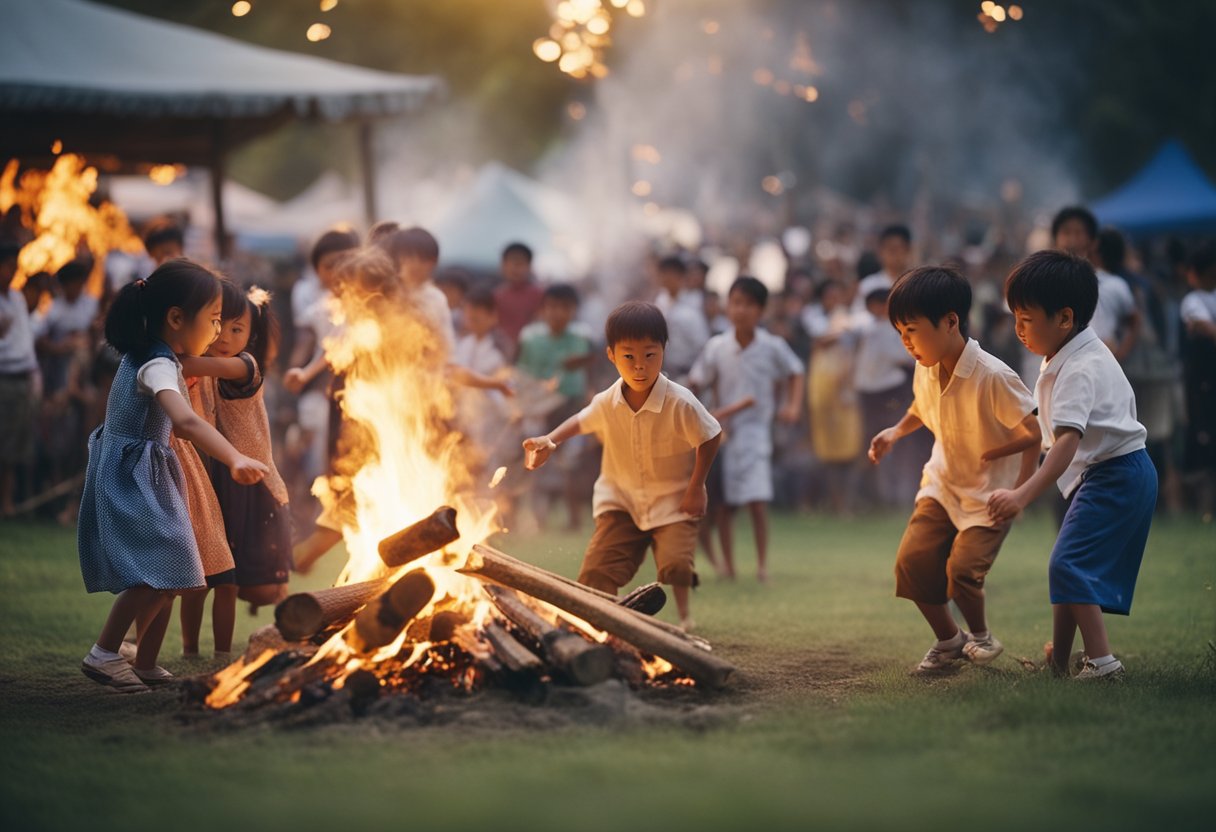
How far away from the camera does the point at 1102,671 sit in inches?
230

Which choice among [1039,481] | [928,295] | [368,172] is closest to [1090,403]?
[1039,481]

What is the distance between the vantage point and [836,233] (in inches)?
810

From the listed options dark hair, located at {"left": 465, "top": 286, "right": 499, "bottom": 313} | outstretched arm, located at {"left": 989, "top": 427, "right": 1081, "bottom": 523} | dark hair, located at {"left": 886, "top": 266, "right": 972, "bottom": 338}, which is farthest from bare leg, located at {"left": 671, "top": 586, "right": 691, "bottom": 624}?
dark hair, located at {"left": 465, "top": 286, "right": 499, "bottom": 313}

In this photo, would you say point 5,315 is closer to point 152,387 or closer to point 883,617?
point 152,387

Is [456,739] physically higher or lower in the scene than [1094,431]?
lower

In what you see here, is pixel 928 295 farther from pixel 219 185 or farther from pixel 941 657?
pixel 219 185

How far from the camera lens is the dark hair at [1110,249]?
9.49 m

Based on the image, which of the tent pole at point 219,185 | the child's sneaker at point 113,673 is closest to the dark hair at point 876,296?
the tent pole at point 219,185

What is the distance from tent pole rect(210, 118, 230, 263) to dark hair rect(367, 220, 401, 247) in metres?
5.85

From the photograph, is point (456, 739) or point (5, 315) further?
point (5, 315)

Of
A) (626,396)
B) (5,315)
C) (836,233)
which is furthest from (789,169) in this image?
(626,396)

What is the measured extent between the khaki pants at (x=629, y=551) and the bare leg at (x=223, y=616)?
182 centimetres

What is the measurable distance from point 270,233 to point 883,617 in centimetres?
2254

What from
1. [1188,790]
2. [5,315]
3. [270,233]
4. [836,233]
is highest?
[270,233]
